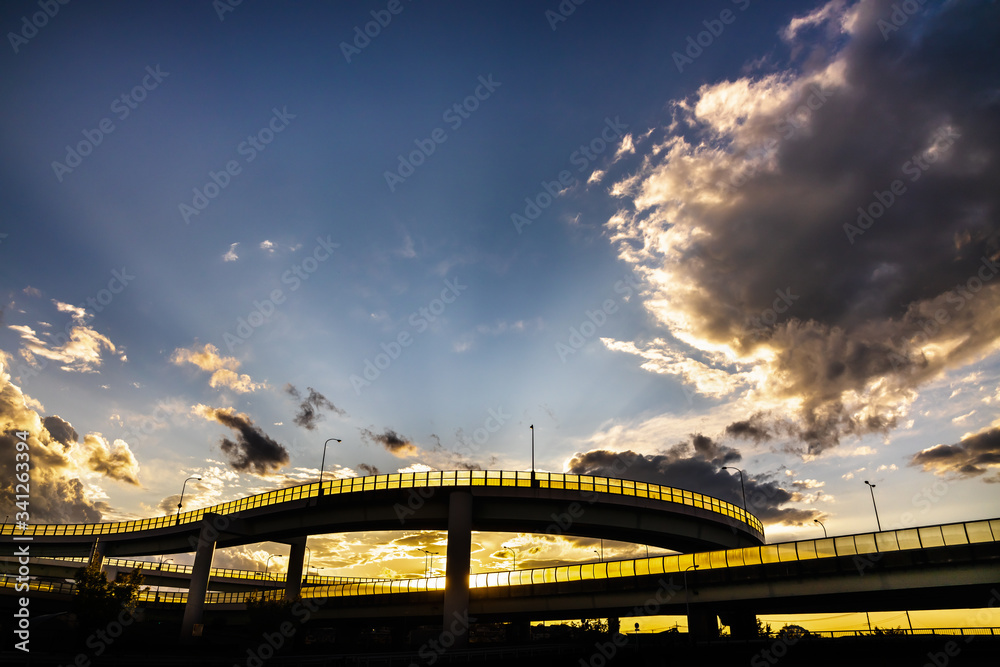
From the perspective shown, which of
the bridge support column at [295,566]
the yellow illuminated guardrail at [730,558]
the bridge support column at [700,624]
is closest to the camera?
the yellow illuminated guardrail at [730,558]

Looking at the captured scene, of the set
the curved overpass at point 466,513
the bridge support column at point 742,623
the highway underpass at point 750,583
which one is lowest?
the bridge support column at point 742,623

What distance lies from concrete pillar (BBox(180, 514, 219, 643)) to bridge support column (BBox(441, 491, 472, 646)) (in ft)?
102

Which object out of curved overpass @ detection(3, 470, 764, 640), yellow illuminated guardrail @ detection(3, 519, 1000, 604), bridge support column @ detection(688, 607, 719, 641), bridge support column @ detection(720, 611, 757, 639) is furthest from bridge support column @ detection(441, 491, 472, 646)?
bridge support column @ detection(720, 611, 757, 639)

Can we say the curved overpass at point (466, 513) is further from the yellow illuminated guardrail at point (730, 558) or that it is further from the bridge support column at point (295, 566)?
the bridge support column at point (295, 566)

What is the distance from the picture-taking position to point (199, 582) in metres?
64.1

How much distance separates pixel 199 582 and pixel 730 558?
59.1 m

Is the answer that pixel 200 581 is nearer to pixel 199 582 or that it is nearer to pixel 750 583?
pixel 199 582

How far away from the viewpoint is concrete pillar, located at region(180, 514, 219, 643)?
5991 centimetres

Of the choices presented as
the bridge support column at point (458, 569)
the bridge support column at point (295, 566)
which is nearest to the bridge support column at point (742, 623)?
the bridge support column at point (458, 569)

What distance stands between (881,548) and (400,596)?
155 feet

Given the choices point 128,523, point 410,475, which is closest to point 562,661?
point 410,475

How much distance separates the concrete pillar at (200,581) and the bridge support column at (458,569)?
31.2 m

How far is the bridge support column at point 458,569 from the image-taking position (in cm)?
4606

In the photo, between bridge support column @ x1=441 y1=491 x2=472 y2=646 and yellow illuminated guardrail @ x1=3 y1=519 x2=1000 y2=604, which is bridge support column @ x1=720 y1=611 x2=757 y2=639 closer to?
yellow illuminated guardrail @ x1=3 y1=519 x2=1000 y2=604
